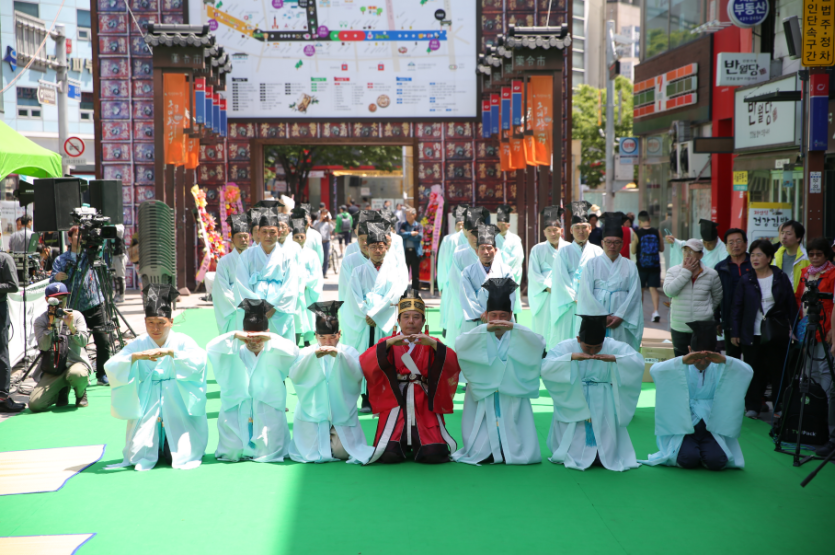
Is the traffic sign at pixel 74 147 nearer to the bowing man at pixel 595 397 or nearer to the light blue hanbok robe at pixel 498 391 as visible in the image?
the light blue hanbok robe at pixel 498 391

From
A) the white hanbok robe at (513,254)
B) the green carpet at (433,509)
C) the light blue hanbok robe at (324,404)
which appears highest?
the white hanbok robe at (513,254)

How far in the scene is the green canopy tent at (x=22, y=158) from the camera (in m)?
8.66

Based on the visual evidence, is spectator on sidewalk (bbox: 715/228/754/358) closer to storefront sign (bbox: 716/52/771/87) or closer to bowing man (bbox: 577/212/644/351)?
bowing man (bbox: 577/212/644/351)

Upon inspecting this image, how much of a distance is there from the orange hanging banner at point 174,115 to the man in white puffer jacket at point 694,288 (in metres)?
8.73

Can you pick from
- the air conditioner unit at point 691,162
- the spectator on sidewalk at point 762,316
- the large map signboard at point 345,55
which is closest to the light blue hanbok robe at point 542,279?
the spectator on sidewalk at point 762,316

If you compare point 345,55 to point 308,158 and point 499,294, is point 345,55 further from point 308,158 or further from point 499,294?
point 308,158

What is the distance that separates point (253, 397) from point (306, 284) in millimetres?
3303

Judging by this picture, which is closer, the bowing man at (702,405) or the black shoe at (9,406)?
the bowing man at (702,405)

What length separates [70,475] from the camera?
4934 mm

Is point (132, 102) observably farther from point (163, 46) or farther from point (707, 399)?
point (707, 399)

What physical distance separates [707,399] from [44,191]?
6144 millimetres

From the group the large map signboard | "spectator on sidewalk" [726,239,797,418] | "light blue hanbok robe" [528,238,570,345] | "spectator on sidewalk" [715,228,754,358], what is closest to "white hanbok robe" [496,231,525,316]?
"light blue hanbok robe" [528,238,570,345]

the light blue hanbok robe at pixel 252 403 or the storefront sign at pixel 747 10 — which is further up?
the storefront sign at pixel 747 10

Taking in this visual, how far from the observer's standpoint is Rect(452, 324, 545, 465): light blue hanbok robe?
5.20 meters
